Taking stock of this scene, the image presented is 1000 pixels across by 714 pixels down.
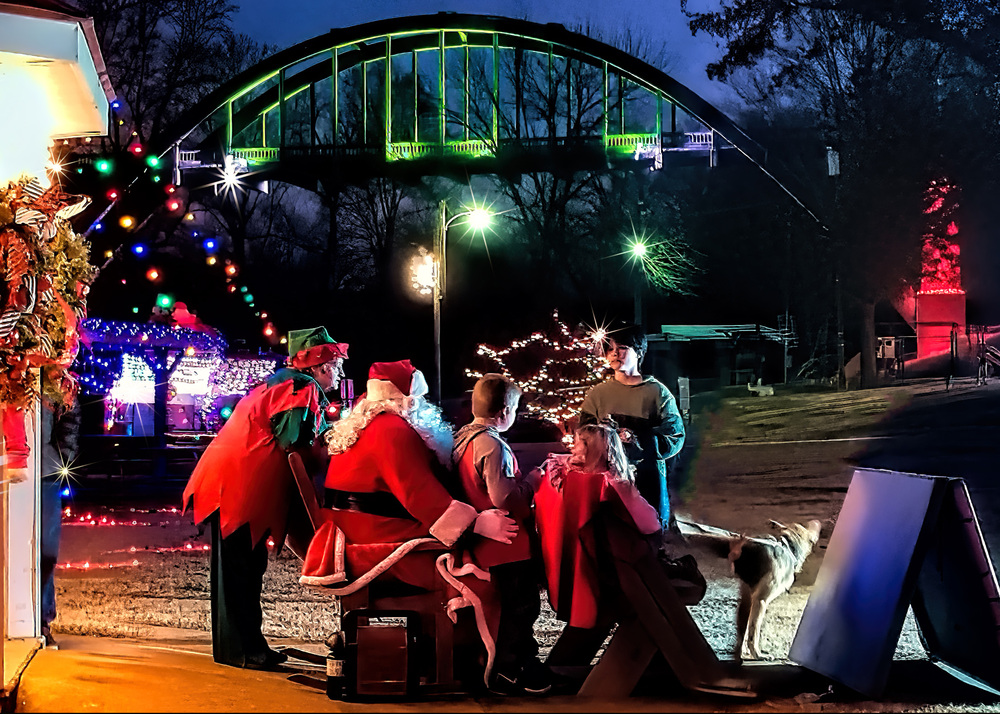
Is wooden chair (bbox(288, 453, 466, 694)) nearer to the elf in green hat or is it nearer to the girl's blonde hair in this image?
the elf in green hat

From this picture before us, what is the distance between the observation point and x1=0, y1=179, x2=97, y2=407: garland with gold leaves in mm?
3885

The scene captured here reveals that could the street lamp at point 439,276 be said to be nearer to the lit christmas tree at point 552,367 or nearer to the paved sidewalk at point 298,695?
the lit christmas tree at point 552,367

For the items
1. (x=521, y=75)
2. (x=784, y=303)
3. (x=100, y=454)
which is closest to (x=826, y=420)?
(x=784, y=303)

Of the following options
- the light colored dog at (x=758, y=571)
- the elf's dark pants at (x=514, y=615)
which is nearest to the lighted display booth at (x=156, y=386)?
the elf's dark pants at (x=514, y=615)

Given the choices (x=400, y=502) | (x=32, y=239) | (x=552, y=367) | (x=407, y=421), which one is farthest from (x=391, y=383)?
(x=552, y=367)

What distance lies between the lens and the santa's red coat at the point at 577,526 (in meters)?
4.05

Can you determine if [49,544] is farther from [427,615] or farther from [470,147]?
[470,147]

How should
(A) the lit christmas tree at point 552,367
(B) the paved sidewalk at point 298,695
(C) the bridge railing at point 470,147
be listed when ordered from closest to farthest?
1. (B) the paved sidewalk at point 298,695
2. (C) the bridge railing at point 470,147
3. (A) the lit christmas tree at point 552,367

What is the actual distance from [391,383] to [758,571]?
2020mm

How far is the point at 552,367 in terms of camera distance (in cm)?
1402

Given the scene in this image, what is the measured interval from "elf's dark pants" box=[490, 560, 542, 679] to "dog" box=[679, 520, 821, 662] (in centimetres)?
97

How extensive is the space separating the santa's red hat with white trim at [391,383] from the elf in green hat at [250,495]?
0.57m

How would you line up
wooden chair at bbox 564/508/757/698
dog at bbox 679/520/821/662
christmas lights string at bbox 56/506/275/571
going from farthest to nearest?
christmas lights string at bbox 56/506/275/571, dog at bbox 679/520/821/662, wooden chair at bbox 564/508/757/698

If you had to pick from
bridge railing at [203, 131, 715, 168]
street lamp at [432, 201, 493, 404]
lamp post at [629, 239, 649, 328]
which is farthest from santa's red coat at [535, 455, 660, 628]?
lamp post at [629, 239, 649, 328]
